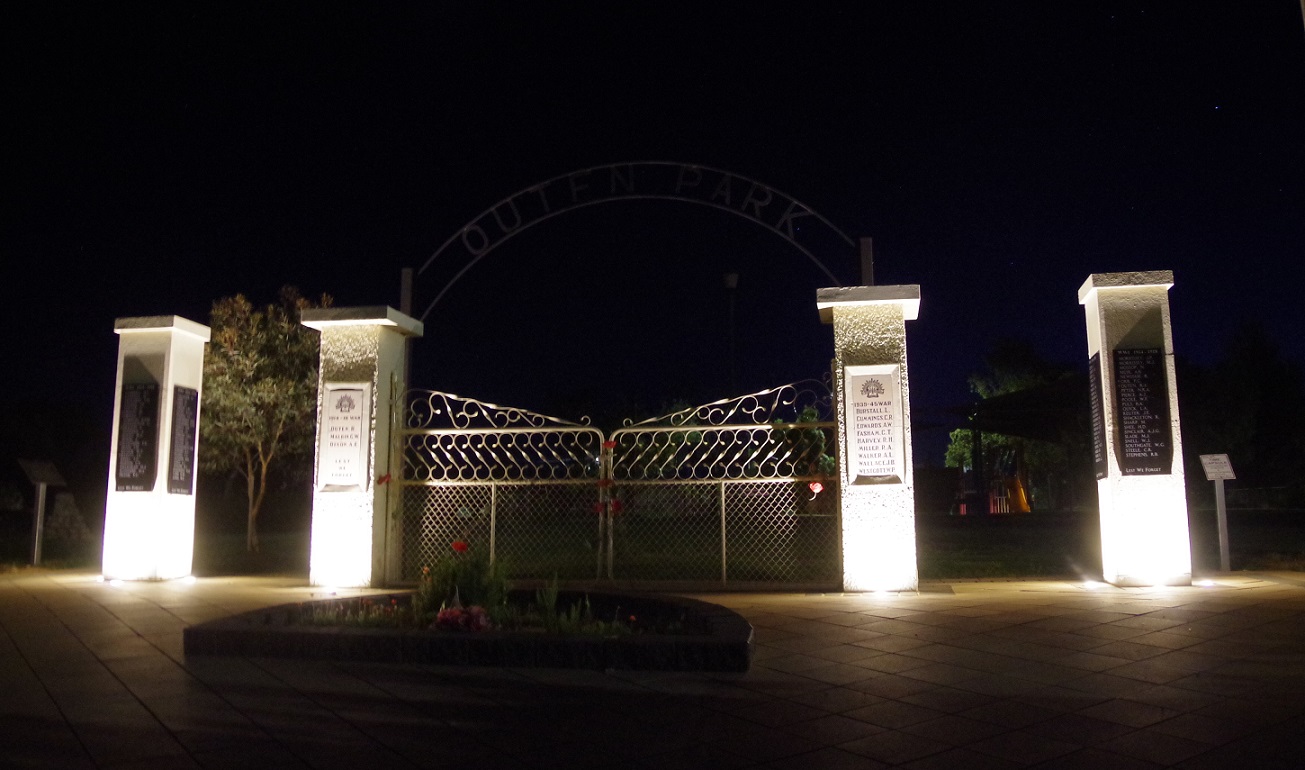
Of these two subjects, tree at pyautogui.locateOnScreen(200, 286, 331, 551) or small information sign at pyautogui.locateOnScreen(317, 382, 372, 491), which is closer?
small information sign at pyautogui.locateOnScreen(317, 382, 372, 491)

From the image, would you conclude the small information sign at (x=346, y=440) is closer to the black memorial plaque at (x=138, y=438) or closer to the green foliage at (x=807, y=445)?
the black memorial plaque at (x=138, y=438)

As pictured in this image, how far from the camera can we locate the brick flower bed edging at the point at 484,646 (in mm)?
5004

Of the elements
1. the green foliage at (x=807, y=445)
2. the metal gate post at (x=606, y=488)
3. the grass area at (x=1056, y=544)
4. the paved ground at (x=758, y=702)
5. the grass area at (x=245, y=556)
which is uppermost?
the green foliage at (x=807, y=445)

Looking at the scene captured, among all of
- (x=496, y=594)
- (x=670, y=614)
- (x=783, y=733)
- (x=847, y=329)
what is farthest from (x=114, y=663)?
(x=847, y=329)

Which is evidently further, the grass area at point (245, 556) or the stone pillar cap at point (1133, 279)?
the grass area at point (245, 556)

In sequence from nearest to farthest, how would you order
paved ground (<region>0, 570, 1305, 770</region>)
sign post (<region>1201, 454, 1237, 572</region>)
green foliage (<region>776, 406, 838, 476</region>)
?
paved ground (<region>0, 570, 1305, 770</region>), green foliage (<region>776, 406, 838, 476</region>), sign post (<region>1201, 454, 1237, 572</region>)

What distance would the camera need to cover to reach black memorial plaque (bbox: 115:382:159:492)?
31.8ft

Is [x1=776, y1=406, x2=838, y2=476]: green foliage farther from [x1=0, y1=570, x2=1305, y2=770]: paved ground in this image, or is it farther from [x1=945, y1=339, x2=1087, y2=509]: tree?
[x1=945, y1=339, x2=1087, y2=509]: tree

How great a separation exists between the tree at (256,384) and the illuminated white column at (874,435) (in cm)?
847

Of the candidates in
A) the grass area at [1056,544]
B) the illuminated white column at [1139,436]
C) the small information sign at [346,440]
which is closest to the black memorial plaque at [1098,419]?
the illuminated white column at [1139,436]

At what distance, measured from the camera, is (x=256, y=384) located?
13805mm

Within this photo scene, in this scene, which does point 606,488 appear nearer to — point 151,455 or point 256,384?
point 151,455

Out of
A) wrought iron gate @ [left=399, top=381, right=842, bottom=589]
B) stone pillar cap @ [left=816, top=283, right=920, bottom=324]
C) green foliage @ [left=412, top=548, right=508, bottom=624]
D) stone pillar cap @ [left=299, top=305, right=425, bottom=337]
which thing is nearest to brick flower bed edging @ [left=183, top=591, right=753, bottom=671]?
green foliage @ [left=412, top=548, right=508, bottom=624]

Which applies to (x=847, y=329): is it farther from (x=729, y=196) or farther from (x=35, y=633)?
(x=35, y=633)
